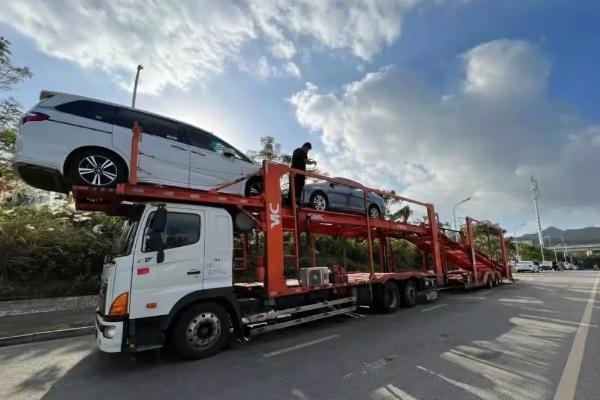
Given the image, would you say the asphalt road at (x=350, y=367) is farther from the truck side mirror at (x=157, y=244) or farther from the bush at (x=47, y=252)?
the bush at (x=47, y=252)

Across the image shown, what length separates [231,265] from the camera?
18.1ft

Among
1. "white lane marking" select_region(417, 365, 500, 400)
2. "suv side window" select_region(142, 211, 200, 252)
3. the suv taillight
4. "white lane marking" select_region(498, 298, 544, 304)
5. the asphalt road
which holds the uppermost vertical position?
the suv taillight

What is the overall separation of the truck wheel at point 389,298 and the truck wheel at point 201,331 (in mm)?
4459

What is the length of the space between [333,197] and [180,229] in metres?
4.28

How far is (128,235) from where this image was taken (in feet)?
16.4

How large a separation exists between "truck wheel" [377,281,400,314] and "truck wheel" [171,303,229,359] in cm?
446

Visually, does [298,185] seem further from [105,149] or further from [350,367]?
[350,367]

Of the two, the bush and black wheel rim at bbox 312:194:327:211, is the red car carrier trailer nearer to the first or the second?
black wheel rim at bbox 312:194:327:211

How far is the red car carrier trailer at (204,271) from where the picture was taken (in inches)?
183

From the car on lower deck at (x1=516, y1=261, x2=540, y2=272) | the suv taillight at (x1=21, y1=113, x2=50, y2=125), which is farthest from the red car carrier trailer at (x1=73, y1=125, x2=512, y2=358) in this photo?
the car on lower deck at (x1=516, y1=261, x2=540, y2=272)

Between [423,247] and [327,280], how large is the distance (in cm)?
646

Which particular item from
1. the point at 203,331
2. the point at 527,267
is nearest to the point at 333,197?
the point at 203,331

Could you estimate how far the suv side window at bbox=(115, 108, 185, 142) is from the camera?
6.00 m

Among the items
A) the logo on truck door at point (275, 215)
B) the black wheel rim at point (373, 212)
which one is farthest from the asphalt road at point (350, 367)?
the black wheel rim at point (373, 212)
